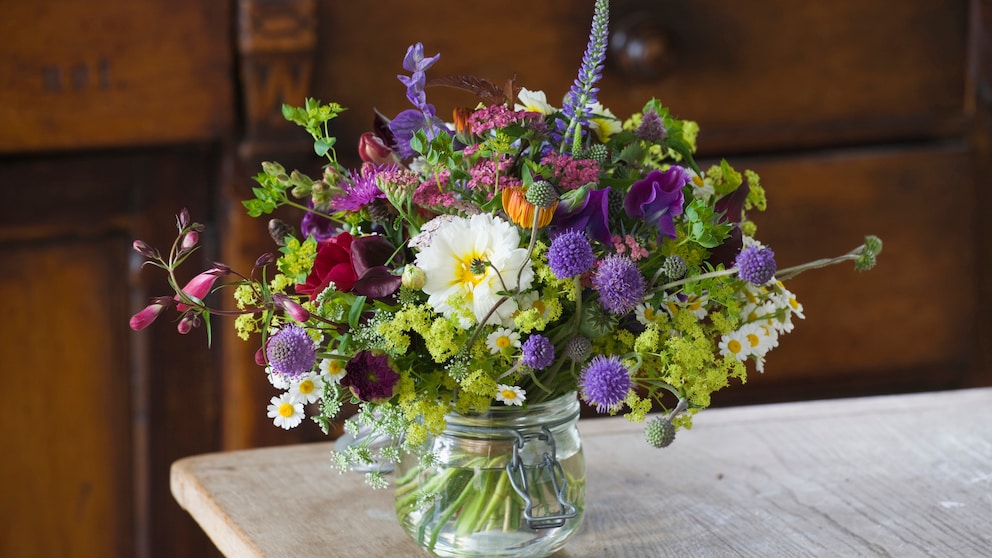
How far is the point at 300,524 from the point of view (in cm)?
82

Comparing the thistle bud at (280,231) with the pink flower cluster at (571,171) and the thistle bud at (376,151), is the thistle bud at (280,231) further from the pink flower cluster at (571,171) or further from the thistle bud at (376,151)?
the pink flower cluster at (571,171)

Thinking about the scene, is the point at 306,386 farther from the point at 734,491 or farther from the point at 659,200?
the point at 734,491

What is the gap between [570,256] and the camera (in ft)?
2.04

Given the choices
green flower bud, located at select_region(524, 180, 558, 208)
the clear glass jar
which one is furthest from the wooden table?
green flower bud, located at select_region(524, 180, 558, 208)

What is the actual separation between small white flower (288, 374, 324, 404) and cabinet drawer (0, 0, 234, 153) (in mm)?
694

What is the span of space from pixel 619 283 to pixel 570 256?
3 centimetres

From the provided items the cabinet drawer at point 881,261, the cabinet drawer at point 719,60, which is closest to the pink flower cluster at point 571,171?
the cabinet drawer at point 719,60

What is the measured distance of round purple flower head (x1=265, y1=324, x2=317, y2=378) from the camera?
2.06 ft

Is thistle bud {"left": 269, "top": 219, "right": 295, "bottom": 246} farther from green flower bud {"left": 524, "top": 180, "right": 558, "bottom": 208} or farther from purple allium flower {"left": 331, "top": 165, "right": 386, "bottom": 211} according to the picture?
green flower bud {"left": 524, "top": 180, "right": 558, "bottom": 208}

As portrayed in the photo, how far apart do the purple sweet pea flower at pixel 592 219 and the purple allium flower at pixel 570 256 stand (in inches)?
Result: 1.2

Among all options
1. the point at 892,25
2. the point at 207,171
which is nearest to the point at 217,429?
the point at 207,171

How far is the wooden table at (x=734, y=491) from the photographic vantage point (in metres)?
0.79

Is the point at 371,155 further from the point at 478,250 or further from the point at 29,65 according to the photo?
the point at 29,65

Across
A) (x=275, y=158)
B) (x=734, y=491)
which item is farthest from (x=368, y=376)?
(x=275, y=158)
